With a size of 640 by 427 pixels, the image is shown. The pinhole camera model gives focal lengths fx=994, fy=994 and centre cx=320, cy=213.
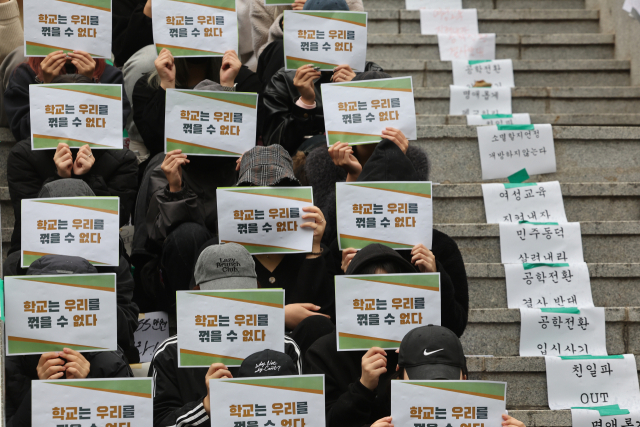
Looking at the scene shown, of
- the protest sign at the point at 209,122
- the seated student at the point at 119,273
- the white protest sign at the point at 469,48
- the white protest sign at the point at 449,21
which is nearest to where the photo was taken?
the seated student at the point at 119,273

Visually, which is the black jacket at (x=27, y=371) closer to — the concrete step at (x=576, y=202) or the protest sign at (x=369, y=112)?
the protest sign at (x=369, y=112)

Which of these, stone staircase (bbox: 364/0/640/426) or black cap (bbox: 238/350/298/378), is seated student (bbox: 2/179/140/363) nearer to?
black cap (bbox: 238/350/298/378)

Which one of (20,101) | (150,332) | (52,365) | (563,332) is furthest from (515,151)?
(52,365)

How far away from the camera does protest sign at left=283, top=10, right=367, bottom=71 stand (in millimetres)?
5996

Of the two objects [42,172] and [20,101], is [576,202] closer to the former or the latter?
[42,172]

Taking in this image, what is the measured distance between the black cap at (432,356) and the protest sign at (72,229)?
1584 mm

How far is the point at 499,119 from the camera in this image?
7410 mm

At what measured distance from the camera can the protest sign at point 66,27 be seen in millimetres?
5930

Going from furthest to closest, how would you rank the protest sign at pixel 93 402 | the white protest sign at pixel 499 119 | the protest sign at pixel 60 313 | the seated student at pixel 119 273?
the white protest sign at pixel 499 119 < the seated student at pixel 119 273 < the protest sign at pixel 60 313 < the protest sign at pixel 93 402

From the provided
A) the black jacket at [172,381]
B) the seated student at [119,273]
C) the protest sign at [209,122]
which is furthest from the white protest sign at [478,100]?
the black jacket at [172,381]

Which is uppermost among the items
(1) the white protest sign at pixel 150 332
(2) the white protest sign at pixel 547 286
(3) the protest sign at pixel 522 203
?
(3) the protest sign at pixel 522 203

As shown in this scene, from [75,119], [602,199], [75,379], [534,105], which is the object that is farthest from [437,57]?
[75,379]

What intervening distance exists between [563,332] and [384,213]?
5.65ft

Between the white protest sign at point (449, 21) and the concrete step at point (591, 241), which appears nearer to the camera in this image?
the concrete step at point (591, 241)
